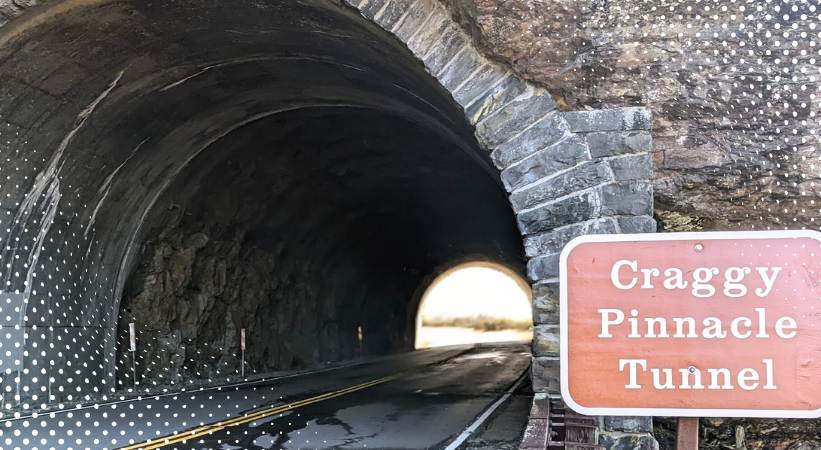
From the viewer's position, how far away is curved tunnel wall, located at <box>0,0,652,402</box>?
5.59 metres

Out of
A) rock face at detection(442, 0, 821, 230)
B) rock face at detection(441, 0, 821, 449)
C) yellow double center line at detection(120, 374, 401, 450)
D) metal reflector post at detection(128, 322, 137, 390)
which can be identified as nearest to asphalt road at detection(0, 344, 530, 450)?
yellow double center line at detection(120, 374, 401, 450)

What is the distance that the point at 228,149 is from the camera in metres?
13.0

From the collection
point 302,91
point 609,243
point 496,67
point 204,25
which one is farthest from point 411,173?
point 609,243

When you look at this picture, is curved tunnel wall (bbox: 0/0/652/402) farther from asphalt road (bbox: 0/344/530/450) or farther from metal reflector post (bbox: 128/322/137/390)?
asphalt road (bbox: 0/344/530/450)

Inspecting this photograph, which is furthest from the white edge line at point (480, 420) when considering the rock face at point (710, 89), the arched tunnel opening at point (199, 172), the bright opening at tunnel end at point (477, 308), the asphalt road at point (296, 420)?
the bright opening at tunnel end at point (477, 308)

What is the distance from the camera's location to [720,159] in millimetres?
5527

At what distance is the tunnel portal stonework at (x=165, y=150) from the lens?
18.0ft

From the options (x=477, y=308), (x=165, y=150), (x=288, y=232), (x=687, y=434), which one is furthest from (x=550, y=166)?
(x=477, y=308)

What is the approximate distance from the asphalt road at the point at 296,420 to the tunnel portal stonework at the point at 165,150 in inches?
46.4

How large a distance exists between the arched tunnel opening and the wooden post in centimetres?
371

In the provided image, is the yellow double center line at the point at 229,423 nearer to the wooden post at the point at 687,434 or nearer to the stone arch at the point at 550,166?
the stone arch at the point at 550,166

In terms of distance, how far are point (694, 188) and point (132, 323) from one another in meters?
9.81

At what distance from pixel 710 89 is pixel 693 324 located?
102 inches

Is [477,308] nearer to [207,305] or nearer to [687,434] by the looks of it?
[207,305]
